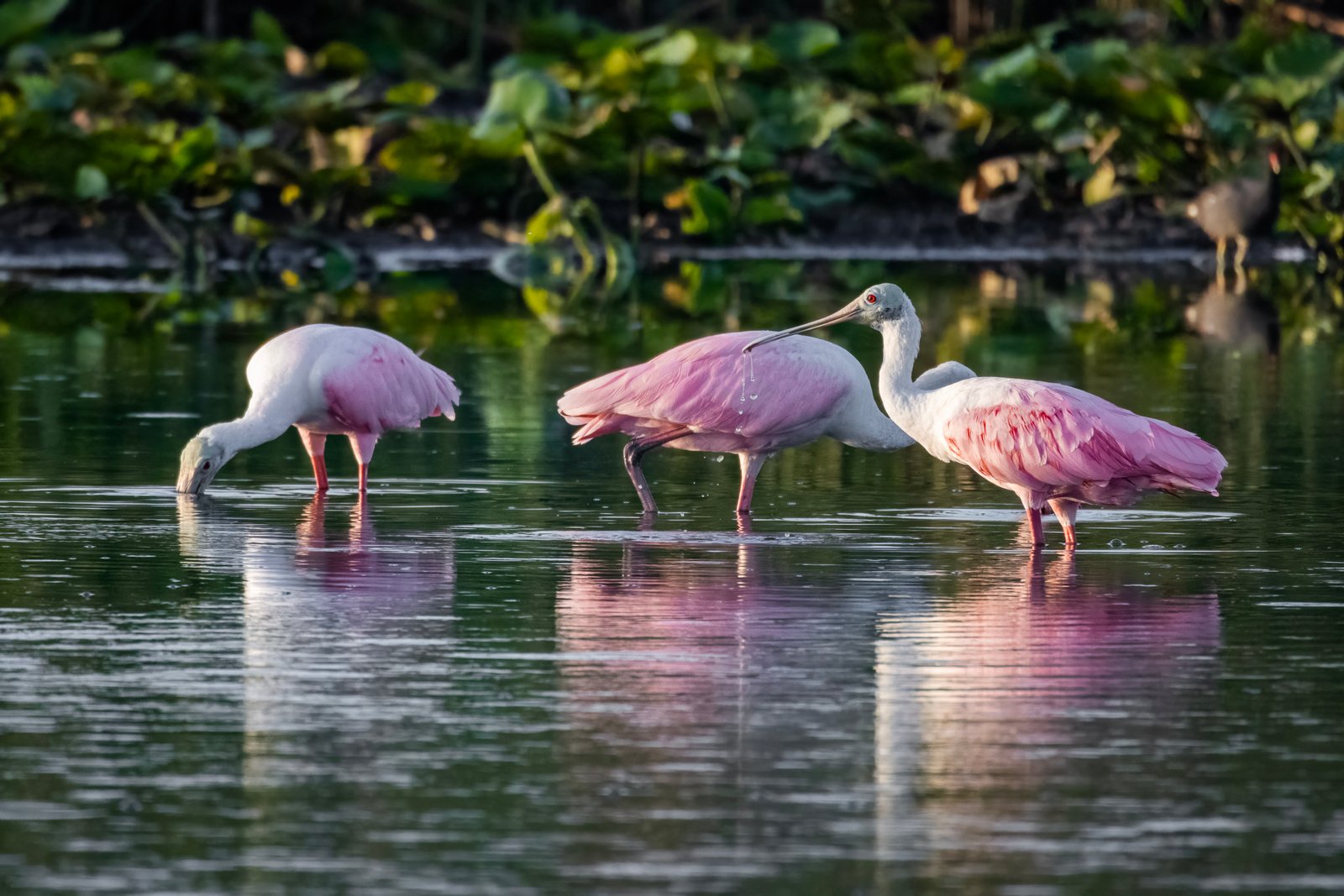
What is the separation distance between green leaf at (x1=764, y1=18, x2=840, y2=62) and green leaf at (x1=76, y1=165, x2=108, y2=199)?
7636 mm

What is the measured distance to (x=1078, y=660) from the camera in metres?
6.99

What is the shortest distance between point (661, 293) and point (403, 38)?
45.4 ft

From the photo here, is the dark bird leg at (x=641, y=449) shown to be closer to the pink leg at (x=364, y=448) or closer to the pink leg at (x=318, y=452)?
the pink leg at (x=364, y=448)

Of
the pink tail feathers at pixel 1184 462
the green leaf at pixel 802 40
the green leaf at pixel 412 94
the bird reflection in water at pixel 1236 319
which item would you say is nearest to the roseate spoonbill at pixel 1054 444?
the pink tail feathers at pixel 1184 462

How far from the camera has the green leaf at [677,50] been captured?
25547mm

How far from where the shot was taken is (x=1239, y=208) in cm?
2511

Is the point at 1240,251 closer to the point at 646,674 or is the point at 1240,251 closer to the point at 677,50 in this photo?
the point at 677,50

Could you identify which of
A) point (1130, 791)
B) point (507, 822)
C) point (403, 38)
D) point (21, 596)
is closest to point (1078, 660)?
point (1130, 791)

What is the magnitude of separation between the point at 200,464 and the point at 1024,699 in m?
4.51

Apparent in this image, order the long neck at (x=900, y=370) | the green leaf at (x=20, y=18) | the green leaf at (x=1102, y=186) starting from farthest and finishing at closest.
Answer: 1. the green leaf at (x=20, y=18)
2. the green leaf at (x=1102, y=186)
3. the long neck at (x=900, y=370)

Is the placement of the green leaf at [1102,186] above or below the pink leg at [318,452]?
above

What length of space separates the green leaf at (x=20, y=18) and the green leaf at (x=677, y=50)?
6.74m

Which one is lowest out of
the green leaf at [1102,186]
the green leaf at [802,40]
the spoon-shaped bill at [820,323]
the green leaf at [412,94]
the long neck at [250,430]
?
the long neck at [250,430]

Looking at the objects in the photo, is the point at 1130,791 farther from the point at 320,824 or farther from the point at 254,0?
the point at 254,0
